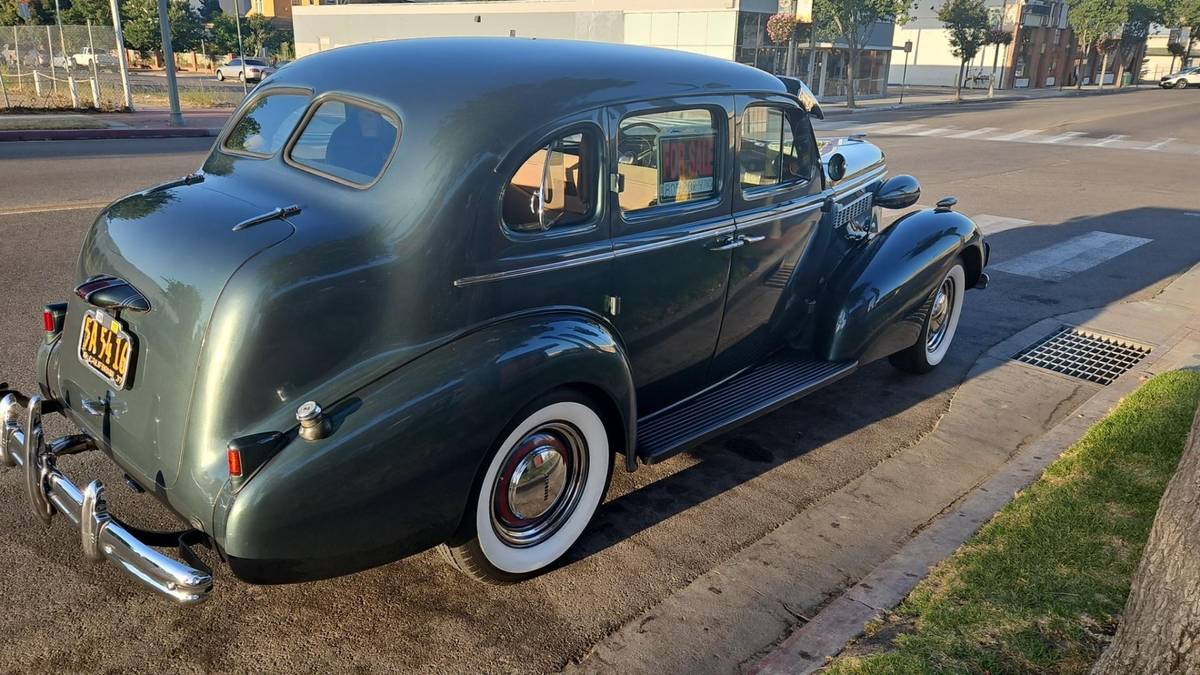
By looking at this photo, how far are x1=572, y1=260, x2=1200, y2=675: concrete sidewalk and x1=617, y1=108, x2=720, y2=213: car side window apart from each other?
159 centimetres

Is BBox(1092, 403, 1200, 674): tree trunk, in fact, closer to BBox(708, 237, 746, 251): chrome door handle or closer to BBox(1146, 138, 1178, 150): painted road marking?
BBox(708, 237, 746, 251): chrome door handle

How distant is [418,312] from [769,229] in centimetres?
212

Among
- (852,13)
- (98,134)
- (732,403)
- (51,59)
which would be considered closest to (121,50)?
(51,59)

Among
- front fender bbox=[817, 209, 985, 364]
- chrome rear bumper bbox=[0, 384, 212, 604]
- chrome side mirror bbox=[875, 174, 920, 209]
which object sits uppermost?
chrome side mirror bbox=[875, 174, 920, 209]

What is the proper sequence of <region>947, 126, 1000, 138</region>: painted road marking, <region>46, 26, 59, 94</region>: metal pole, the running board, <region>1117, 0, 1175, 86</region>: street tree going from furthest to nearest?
<region>1117, 0, 1175, 86</region>: street tree, <region>947, 126, 1000, 138</region>: painted road marking, <region>46, 26, 59, 94</region>: metal pole, the running board

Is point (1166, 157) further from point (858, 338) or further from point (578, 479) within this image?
point (578, 479)

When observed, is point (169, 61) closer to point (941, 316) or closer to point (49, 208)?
point (49, 208)

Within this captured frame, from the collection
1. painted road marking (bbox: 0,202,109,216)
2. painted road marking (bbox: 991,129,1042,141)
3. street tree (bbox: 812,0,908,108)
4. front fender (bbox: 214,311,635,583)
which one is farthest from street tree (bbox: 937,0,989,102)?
front fender (bbox: 214,311,635,583)

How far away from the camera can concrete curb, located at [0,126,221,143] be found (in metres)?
15.4

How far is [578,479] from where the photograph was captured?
354 cm

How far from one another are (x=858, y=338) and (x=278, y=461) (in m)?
3.26

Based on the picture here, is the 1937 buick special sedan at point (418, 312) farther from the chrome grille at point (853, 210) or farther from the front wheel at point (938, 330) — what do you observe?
the front wheel at point (938, 330)

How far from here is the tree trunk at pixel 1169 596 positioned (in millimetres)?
2295

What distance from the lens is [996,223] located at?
10.5 meters
